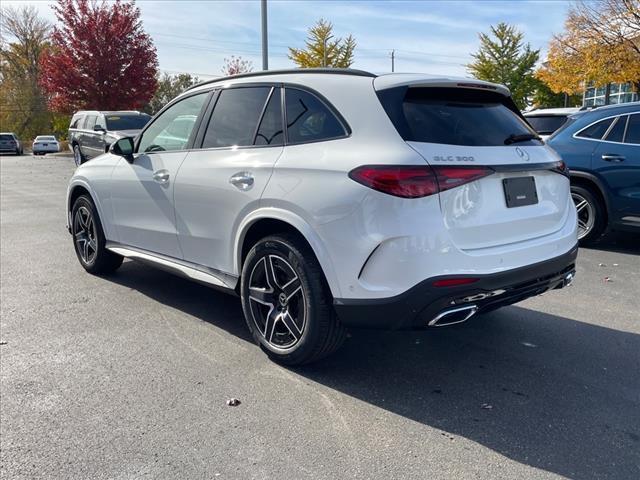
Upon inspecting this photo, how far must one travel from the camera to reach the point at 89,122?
18812mm

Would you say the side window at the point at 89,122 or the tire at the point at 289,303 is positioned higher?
the side window at the point at 89,122

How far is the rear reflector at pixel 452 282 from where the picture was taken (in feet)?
9.72

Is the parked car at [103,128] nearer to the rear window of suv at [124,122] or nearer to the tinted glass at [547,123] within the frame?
the rear window of suv at [124,122]

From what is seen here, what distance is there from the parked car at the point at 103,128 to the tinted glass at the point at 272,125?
44.3 ft

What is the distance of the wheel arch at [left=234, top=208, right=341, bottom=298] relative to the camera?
3.25 m

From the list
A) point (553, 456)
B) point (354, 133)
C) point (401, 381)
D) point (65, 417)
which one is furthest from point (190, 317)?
point (553, 456)

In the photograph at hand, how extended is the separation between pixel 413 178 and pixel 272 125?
127 centimetres

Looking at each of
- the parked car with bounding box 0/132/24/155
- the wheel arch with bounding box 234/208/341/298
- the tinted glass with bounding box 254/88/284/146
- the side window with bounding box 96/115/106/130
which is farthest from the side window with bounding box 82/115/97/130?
the parked car with bounding box 0/132/24/155

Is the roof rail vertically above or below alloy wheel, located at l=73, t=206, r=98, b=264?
above

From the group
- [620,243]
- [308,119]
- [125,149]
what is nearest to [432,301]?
[308,119]

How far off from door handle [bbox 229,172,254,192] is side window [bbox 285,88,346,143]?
0.37 m

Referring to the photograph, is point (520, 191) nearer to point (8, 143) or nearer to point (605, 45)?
point (605, 45)

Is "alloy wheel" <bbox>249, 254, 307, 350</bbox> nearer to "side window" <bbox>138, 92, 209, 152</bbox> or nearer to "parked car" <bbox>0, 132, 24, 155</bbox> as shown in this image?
"side window" <bbox>138, 92, 209, 152</bbox>

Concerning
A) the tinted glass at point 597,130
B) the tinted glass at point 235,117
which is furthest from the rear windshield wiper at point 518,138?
the tinted glass at point 597,130
